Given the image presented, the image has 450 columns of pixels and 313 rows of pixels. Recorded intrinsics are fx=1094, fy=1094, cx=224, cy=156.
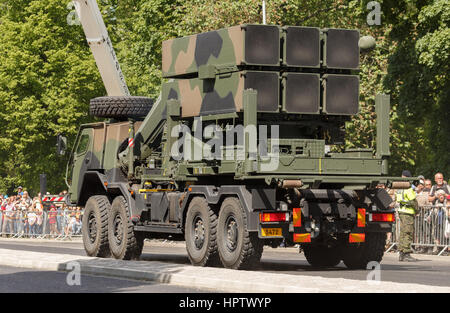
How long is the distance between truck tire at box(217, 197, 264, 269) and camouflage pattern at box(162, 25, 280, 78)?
2.38 metres

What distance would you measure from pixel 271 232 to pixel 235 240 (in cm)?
77

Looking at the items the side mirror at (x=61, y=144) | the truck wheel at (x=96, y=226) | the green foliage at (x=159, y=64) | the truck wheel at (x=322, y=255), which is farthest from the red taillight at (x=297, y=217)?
the green foliage at (x=159, y=64)

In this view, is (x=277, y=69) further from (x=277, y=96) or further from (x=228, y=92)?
(x=228, y=92)

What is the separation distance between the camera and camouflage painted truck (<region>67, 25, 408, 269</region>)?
1770 centimetres

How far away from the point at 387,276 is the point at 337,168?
200 centimetres

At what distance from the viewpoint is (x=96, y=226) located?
74.1 feet

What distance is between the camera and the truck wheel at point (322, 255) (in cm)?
2022

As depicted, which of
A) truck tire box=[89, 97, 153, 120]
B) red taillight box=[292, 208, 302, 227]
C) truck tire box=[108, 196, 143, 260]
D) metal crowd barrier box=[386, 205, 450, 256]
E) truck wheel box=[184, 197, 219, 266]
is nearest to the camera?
red taillight box=[292, 208, 302, 227]

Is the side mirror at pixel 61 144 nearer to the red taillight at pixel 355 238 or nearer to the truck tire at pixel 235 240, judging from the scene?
the truck tire at pixel 235 240

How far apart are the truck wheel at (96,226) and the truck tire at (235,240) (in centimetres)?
462

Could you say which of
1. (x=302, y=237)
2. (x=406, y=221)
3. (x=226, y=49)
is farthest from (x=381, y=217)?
(x=406, y=221)

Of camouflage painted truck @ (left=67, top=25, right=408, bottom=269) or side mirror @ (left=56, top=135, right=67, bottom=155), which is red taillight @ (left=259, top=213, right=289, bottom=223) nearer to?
camouflage painted truck @ (left=67, top=25, right=408, bottom=269)

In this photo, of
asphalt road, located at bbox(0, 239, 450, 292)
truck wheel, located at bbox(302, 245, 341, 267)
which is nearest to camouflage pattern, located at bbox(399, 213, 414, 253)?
asphalt road, located at bbox(0, 239, 450, 292)

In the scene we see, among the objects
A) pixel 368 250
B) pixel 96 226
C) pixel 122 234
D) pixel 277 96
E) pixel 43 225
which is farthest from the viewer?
pixel 43 225
